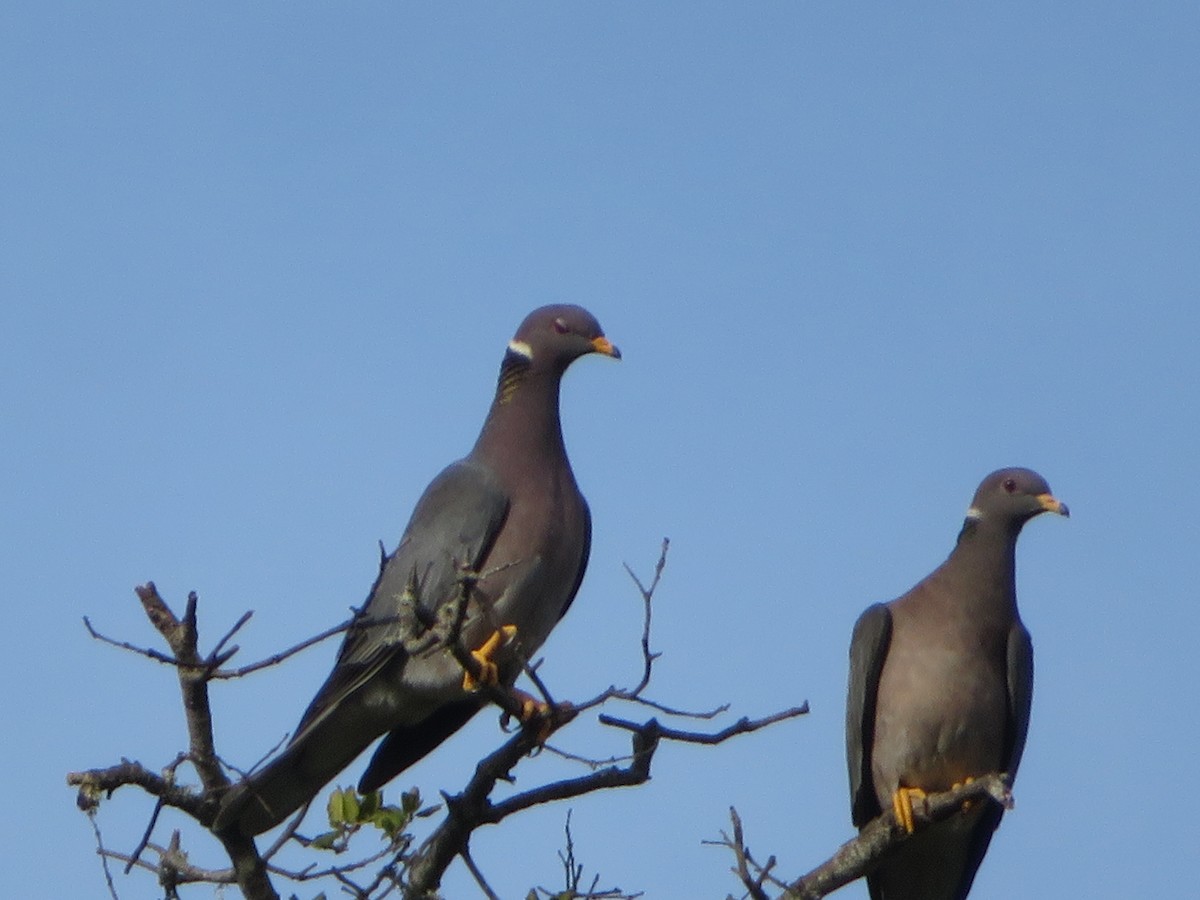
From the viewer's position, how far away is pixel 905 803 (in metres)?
6.66

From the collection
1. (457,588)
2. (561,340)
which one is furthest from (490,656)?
(561,340)

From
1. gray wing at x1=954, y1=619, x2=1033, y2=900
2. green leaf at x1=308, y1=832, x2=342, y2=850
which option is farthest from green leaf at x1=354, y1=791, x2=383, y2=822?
gray wing at x1=954, y1=619, x2=1033, y2=900

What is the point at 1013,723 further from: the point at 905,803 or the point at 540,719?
the point at 540,719

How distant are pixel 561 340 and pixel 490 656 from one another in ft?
4.96

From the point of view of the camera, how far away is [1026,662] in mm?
6973

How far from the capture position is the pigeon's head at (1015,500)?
7.23 metres

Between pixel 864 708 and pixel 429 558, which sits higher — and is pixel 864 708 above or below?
below

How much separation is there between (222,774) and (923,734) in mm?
2899

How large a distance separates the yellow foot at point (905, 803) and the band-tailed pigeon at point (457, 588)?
53.6 inches

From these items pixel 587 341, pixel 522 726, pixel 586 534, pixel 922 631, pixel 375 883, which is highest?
pixel 587 341

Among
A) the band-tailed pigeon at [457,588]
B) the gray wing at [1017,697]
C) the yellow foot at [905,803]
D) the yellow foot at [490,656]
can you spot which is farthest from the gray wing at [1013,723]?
the yellow foot at [490,656]

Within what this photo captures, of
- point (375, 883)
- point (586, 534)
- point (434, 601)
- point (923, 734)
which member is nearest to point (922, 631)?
point (923, 734)

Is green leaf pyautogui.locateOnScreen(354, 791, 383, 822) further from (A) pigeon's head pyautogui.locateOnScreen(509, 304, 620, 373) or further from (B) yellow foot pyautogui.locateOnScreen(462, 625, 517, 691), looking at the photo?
(A) pigeon's head pyautogui.locateOnScreen(509, 304, 620, 373)

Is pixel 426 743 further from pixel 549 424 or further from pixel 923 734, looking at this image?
pixel 923 734
